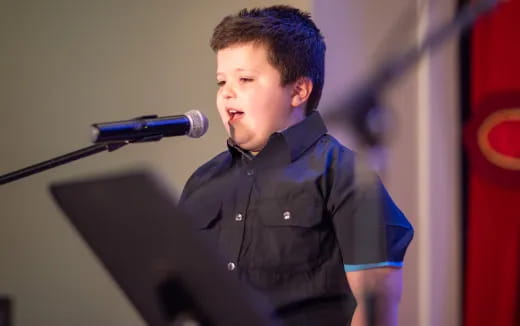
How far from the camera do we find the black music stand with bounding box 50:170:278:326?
0.82 meters

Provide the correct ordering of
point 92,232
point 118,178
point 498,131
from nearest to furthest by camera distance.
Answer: point 118,178
point 92,232
point 498,131

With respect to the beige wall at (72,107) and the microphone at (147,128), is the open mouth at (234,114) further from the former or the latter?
the beige wall at (72,107)

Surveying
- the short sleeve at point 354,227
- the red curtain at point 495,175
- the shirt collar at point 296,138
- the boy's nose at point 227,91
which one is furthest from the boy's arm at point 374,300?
the red curtain at point 495,175

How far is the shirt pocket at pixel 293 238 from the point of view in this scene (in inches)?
50.0

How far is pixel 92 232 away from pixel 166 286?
0.17 metres

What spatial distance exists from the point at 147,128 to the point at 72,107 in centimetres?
125

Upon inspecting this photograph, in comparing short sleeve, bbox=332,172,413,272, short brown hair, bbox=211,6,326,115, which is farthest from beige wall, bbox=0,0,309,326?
short sleeve, bbox=332,172,413,272

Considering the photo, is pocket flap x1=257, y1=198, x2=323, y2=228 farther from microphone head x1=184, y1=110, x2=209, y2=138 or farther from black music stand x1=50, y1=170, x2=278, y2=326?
black music stand x1=50, y1=170, x2=278, y2=326

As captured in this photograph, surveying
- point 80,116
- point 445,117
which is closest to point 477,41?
point 445,117

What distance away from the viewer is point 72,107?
232cm

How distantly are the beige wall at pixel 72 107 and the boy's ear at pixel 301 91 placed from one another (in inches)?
31.6

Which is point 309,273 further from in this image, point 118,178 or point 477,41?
point 477,41

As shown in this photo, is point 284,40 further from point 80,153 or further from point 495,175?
point 495,175

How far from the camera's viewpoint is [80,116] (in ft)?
7.56
